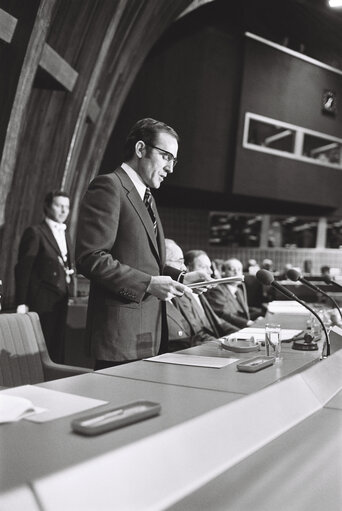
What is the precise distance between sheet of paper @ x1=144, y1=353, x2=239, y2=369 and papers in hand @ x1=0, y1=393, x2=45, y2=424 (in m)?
0.78

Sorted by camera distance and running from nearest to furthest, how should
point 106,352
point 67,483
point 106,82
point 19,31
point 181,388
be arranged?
point 67,483
point 181,388
point 106,352
point 19,31
point 106,82

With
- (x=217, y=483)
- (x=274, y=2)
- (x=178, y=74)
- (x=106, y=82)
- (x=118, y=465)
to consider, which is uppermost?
(x=274, y=2)

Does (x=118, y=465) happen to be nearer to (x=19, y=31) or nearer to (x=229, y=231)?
(x=19, y=31)

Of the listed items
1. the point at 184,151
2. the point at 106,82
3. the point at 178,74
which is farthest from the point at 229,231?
the point at 106,82

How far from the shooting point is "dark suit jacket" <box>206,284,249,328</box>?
441 cm

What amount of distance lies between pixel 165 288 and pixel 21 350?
0.91m

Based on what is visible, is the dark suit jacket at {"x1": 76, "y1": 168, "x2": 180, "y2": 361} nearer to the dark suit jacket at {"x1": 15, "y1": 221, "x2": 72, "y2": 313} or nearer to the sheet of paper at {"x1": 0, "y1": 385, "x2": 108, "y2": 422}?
the sheet of paper at {"x1": 0, "y1": 385, "x2": 108, "y2": 422}

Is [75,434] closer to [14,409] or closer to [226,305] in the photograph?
[14,409]

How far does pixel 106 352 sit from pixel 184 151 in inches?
259

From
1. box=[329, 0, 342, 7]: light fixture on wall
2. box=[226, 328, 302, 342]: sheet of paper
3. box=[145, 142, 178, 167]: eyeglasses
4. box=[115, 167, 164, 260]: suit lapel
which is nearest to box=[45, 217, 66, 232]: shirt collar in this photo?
box=[226, 328, 302, 342]: sheet of paper

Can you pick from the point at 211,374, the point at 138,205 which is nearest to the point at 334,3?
the point at 138,205

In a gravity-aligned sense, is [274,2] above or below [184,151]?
above

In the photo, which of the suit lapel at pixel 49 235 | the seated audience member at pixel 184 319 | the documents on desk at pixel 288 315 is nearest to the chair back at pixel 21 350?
the seated audience member at pixel 184 319

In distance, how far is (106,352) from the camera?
2043mm
